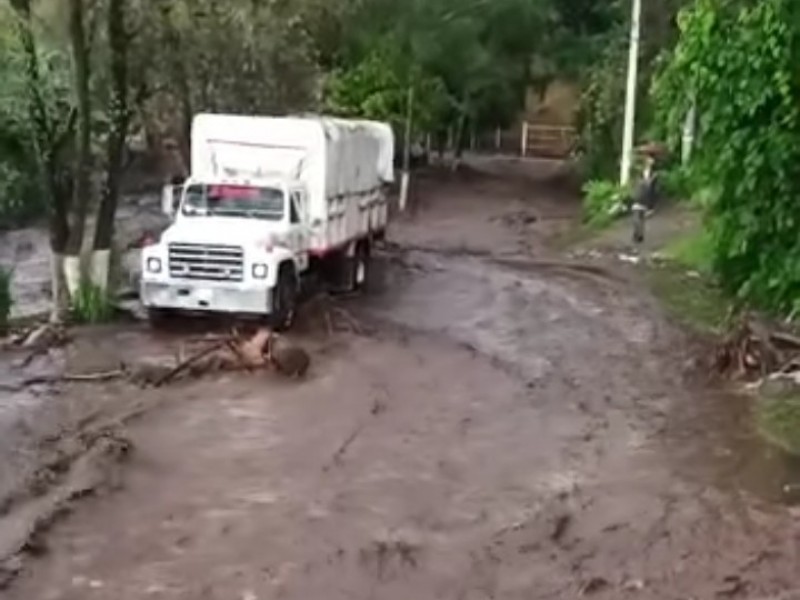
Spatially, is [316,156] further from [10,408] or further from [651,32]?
[651,32]

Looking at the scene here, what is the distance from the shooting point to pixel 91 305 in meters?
25.0

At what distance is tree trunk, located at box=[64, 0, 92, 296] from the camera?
2508cm

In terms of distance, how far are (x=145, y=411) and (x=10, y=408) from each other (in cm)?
166

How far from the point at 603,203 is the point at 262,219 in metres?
19.8

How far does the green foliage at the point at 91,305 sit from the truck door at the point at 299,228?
2.88 meters

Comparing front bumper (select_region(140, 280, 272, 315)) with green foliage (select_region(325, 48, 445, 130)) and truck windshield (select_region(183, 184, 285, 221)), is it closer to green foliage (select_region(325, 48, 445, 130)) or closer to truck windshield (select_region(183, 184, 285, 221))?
truck windshield (select_region(183, 184, 285, 221))

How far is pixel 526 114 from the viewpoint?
79.4 meters

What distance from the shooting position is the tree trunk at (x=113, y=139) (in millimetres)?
25641

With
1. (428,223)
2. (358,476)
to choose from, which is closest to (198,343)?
(358,476)

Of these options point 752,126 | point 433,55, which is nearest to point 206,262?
point 752,126

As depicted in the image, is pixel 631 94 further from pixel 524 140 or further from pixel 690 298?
pixel 524 140

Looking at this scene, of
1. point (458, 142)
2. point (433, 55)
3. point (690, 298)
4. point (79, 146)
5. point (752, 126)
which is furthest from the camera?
point (458, 142)

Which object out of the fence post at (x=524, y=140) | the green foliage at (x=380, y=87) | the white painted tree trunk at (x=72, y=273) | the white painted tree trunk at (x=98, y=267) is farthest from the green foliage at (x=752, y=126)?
the fence post at (x=524, y=140)

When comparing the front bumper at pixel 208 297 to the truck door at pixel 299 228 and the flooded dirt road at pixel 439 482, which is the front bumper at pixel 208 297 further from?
the truck door at pixel 299 228
